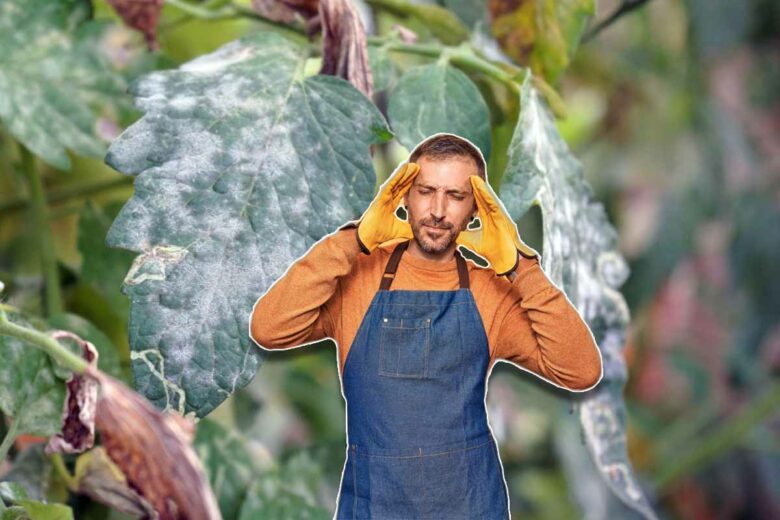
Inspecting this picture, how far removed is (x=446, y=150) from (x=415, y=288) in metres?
0.03

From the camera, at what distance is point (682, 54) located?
36.6 inches

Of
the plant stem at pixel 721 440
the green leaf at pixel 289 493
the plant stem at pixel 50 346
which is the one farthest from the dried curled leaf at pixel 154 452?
the plant stem at pixel 721 440

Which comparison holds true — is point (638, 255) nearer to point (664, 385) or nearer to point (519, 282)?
point (664, 385)

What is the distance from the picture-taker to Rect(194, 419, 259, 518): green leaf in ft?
1.11

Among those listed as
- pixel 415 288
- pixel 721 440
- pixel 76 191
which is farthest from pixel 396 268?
pixel 721 440

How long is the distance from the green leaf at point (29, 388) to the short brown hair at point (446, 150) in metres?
0.11

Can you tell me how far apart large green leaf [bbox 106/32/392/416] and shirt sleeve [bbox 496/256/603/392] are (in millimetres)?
48

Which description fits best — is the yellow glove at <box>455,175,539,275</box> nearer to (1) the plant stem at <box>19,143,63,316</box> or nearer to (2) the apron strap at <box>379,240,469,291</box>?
(2) the apron strap at <box>379,240,469,291</box>

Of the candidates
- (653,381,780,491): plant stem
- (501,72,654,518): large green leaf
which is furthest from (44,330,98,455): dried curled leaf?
(653,381,780,491): plant stem

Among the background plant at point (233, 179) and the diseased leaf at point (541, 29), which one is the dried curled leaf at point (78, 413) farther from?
the diseased leaf at point (541, 29)

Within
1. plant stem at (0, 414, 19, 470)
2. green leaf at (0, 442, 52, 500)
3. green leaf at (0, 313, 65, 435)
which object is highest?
green leaf at (0, 313, 65, 435)

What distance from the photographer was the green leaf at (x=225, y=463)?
34cm

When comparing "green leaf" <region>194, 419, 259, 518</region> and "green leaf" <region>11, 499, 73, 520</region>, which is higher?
"green leaf" <region>11, 499, 73, 520</region>

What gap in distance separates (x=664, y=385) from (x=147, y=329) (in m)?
0.87
